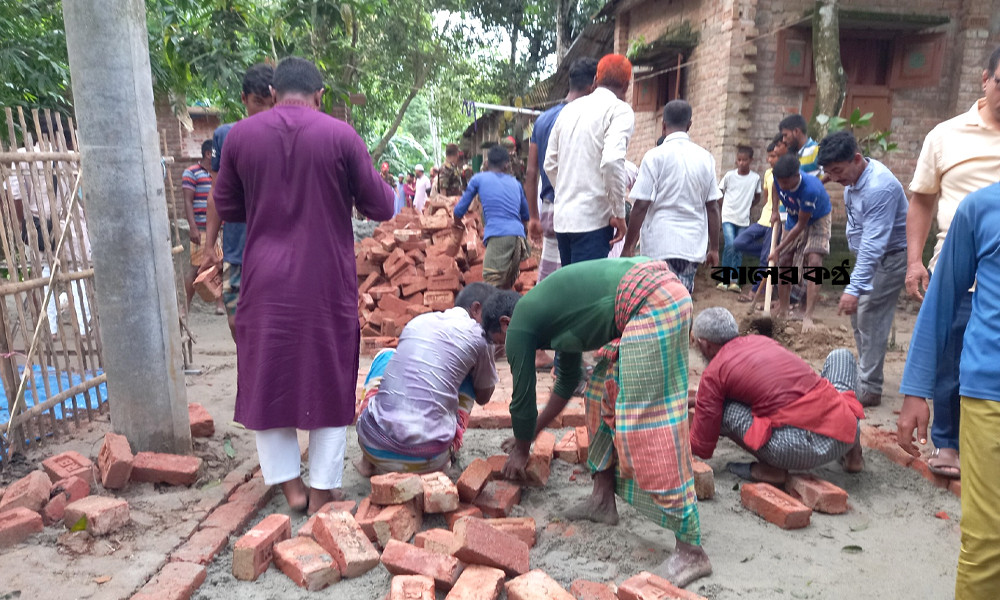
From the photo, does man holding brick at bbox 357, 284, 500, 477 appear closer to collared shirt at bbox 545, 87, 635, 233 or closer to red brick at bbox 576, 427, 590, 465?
red brick at bbox 576, 427, 590, 465

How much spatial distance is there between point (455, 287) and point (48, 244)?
13.0 feet

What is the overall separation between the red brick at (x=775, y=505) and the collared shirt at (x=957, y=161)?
1.25m

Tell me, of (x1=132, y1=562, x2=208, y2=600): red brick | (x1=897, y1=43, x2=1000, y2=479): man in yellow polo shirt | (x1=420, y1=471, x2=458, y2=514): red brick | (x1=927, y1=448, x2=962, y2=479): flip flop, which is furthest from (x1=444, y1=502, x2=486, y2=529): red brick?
(x1=927, y1=448, x2=962, y2=479): flip flop

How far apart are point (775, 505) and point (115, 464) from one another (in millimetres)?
2996

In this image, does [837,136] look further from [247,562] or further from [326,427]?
[247,562]

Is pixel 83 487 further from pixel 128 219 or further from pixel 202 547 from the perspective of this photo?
pixel 128 219

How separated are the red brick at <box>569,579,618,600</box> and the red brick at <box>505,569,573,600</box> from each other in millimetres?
84

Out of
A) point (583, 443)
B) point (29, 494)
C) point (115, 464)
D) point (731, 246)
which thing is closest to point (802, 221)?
point (731, 246)

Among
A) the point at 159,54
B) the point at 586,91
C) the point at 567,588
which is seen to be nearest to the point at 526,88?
the point at 159,54

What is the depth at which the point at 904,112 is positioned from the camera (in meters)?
9.41

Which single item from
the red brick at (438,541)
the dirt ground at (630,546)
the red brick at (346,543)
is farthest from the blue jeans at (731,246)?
the red brick at (346,543)

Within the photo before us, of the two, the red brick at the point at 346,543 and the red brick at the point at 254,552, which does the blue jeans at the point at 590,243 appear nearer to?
the red brick at the point at 346,543

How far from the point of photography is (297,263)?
276 cm

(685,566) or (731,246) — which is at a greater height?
(731,246)
